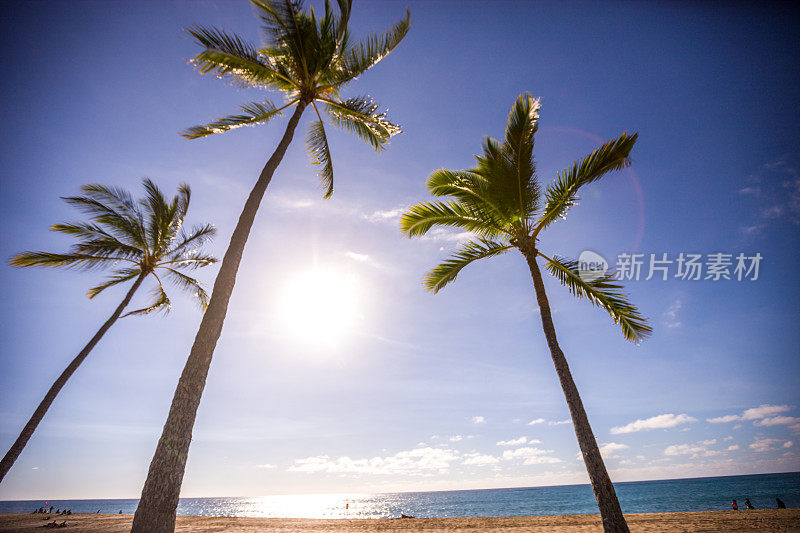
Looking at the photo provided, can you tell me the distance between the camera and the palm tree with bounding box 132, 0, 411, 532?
472 centimetres

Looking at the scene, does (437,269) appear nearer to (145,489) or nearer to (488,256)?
(488,256)

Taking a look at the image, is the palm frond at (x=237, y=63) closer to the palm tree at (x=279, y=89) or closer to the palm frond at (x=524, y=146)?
the palm tree at (x=279, y=89)

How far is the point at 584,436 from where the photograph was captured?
6.45m

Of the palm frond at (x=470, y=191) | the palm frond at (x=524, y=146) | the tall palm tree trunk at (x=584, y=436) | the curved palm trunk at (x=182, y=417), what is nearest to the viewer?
the curved palm trunk at (x=182, y=417)

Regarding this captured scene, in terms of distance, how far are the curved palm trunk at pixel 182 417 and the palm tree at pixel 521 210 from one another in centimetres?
535

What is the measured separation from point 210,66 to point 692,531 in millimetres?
23606

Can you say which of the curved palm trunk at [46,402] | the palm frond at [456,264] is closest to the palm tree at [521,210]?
the palm frond at [456,264]

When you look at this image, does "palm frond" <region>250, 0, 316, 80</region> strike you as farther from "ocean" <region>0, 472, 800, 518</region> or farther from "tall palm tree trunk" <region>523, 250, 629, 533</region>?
"ocean" <region>0, 472, 800, 518</region>

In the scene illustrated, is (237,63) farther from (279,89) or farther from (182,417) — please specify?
(182,417)

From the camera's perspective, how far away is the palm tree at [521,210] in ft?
24.7

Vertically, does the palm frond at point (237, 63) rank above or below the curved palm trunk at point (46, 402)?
above

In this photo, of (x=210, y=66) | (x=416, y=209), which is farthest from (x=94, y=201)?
(x=416, y=209)

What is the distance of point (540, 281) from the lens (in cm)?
818

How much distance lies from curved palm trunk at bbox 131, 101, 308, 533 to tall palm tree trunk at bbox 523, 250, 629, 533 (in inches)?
253
